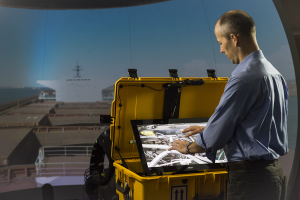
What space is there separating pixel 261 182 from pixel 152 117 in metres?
1.31

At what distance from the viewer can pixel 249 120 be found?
113cm

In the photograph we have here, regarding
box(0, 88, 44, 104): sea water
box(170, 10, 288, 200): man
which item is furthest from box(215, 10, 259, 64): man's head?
box(0, 88, 44, 104): sea water

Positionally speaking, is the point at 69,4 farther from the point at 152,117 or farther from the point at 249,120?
the point at 249,120

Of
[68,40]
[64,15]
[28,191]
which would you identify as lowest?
[28,191]

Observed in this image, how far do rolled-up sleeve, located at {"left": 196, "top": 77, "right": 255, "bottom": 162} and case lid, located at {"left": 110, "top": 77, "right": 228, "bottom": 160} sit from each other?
3.36ft

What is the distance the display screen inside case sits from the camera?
1882 mm

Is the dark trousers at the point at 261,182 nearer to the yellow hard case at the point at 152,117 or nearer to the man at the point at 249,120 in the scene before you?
the man at the point at 249,120

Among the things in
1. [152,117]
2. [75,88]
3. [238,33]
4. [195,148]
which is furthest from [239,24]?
[75,88]

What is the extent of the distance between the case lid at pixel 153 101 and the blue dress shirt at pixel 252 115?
3.34 feet

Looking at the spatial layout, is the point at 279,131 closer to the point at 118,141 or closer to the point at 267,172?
the point at 267,172

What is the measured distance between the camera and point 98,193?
268 centimetres

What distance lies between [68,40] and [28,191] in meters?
3.57

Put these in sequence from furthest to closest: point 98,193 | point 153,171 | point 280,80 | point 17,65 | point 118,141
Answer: point 17,65 < point 98,193 < point 118,141 < point 153,171 < point 280,80

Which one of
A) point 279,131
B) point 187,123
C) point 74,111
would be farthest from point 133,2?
point 279,131
